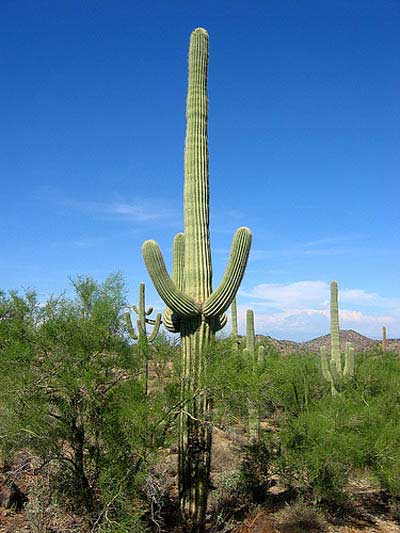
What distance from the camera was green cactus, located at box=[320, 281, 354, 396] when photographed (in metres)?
15.6

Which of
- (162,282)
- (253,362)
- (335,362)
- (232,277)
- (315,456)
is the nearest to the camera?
(162,282)

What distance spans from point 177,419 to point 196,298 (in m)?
2.13

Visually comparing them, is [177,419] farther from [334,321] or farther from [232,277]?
[334,321]

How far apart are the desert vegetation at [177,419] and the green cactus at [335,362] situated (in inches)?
102

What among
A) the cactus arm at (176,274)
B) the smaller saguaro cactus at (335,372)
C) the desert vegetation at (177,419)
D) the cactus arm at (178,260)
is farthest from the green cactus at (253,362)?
the smaller saguaro cactus at (335,372)

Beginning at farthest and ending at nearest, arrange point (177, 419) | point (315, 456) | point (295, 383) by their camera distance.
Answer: point (295, 383) < point (315, 456) < point (177, 419)

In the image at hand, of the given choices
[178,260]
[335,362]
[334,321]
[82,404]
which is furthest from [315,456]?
[334,321]

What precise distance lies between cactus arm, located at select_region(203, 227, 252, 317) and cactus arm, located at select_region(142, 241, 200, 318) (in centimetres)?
36

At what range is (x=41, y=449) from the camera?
7.95 m

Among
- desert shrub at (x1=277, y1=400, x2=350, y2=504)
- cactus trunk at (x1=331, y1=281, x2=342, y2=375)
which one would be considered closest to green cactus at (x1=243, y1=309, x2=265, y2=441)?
desert shrub at (x1=277, y1=400, x2=350, y2=504)

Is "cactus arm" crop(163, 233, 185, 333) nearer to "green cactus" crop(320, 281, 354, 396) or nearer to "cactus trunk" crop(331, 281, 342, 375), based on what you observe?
"green cactus" crop(320, 281, 354, 396)

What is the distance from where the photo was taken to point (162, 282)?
9086 millimetres

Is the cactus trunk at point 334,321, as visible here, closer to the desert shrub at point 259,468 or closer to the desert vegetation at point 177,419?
the desert vegetation at point 177,419

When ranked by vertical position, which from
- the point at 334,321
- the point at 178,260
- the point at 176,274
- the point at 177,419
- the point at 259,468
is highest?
the point at 178,260
